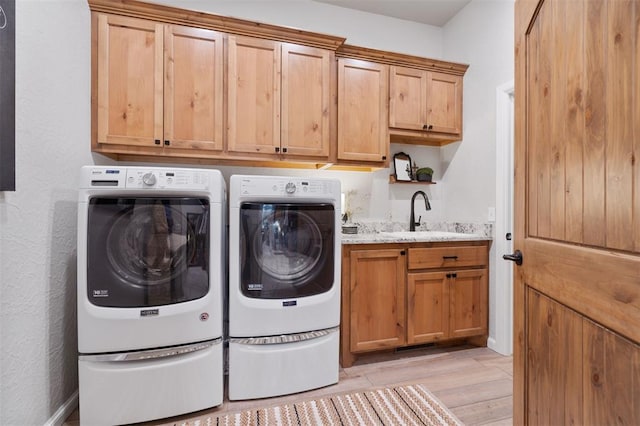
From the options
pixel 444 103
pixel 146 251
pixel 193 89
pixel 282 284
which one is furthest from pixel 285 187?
pixel 444 103

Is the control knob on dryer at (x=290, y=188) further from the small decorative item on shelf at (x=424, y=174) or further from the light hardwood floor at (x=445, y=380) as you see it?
the small decorative item on shelf at (x=424, y=174)

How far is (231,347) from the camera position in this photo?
1685 millimetres

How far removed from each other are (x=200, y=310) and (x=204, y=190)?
0.64m

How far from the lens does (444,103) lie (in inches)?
105

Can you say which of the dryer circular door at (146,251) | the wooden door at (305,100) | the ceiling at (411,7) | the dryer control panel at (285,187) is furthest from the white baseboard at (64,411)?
the ceiling at (411,7)

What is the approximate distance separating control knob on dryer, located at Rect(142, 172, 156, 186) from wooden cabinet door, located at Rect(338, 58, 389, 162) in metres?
1.35

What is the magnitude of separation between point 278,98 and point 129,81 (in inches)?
37.7

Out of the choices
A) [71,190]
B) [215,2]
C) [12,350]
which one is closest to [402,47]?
[215,2]

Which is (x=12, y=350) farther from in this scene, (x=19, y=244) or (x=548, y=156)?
(x=548, y=156)

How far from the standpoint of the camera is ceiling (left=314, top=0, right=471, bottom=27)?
264 centimetres

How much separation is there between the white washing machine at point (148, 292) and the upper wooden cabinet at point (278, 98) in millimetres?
668

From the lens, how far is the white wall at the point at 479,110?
2301 millimetres

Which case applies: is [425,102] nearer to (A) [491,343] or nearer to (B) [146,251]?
(A) [491,343]

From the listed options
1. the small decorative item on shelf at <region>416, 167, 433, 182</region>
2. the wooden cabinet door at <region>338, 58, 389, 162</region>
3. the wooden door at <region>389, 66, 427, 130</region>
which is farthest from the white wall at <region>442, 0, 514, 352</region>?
the wooden cabinet door at <region>338, 58, 389, 162</region>
